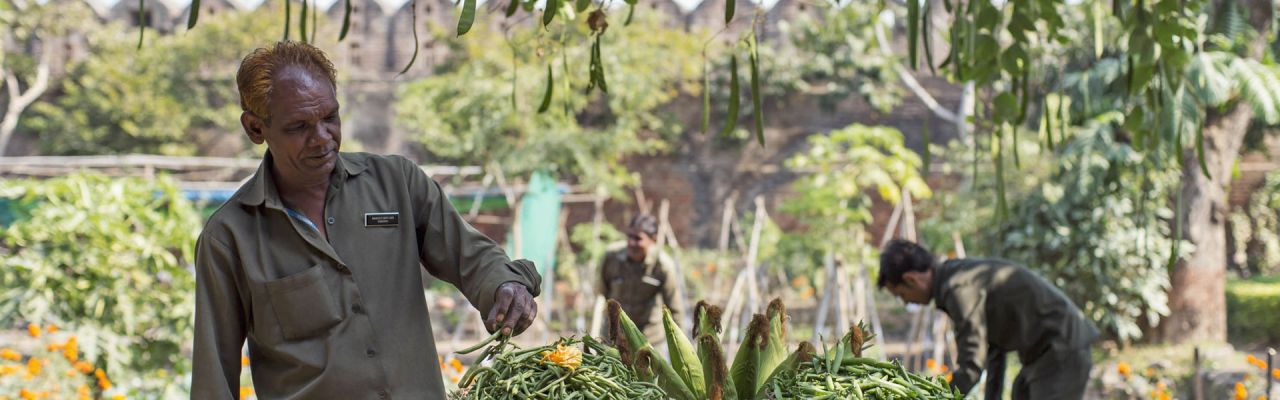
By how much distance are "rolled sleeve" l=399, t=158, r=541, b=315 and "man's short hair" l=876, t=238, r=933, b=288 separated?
220 centimetres

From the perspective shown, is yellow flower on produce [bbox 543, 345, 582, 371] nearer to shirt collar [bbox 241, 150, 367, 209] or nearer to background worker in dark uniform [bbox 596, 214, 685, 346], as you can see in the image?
shirt collar [bbox 241, 150, 367, 209]

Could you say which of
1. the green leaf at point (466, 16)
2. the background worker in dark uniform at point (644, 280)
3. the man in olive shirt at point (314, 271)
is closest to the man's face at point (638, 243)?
the background worker in dark uniform at point (644, 280)

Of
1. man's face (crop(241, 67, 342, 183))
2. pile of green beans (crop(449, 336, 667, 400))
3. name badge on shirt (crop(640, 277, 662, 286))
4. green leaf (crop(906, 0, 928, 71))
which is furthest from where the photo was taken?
name badge on shirt (crop(640, 277, 662, 286))

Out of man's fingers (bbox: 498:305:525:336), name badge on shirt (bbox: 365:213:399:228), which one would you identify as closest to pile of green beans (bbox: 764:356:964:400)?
man's fingers (bbox: 498:305:525:336)

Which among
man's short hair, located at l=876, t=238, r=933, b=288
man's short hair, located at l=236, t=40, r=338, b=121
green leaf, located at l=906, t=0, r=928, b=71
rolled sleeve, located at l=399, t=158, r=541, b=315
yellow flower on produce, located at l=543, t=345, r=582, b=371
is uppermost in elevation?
green leaf, located at l=906, t=0, r=928, b=71

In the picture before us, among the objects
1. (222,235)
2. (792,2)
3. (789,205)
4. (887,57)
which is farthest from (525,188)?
(222,235)

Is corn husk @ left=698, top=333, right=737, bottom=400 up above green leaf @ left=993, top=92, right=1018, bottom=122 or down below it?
below

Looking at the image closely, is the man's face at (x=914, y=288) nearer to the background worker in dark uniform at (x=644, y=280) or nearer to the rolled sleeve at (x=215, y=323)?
the background worker in dark uniform at (x=644, y=280)

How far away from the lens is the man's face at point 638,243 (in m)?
6.18

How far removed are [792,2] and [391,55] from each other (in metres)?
6.07

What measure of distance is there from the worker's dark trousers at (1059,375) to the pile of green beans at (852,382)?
2.40 metres

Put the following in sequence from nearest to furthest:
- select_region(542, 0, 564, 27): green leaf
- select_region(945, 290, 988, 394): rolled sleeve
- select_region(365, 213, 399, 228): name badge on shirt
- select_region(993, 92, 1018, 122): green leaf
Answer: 1. select_region(365, 213, 399, 228): name badge on shirt
2. select_region(542, 0, 564, 27): green leaf
3. select_region(993, 92, 1018, 122): green leaf
4. select_region(945, 290, 988, 394): rolled sleeve

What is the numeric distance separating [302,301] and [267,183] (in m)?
0.22

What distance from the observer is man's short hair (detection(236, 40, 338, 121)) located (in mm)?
2043
